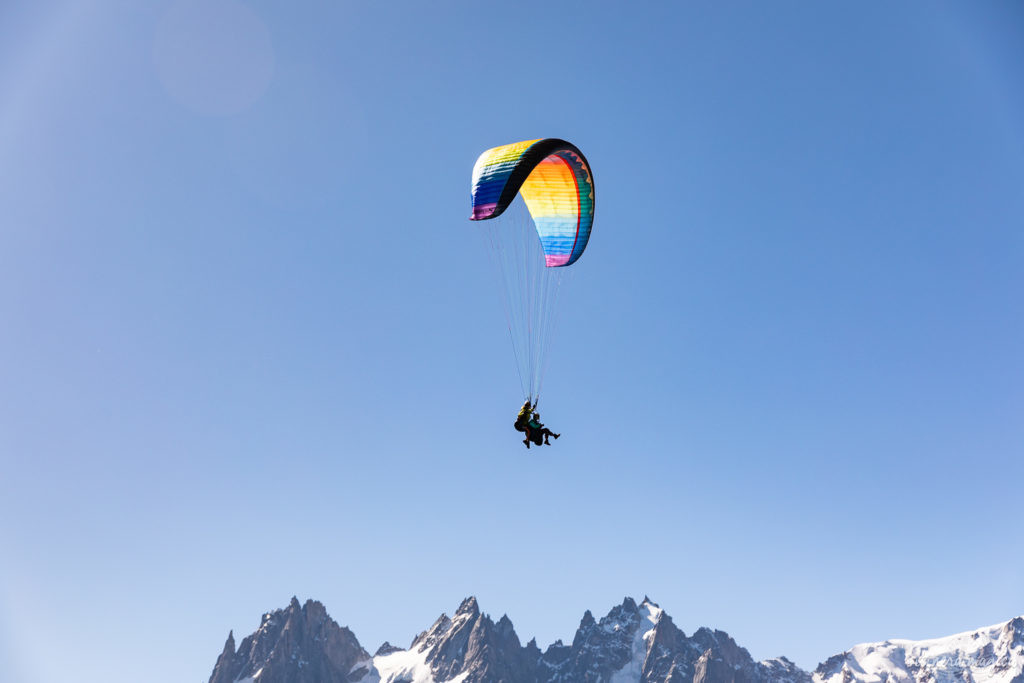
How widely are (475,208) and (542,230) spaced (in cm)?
677

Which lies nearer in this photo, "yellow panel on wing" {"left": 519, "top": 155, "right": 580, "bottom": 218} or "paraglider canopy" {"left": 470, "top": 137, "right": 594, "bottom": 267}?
"paraglider canopy" {"left": 470, "top": 137, "right": 594, "bottom": 267}

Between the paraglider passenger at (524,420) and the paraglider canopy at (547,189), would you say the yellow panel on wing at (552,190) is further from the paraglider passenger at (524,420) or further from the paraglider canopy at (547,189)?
the paraglider passenger at (524,420)

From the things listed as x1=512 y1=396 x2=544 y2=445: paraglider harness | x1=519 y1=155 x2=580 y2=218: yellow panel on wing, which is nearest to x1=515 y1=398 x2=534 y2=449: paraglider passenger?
x1=512 y1=396 x2=544 y2=445: paraglider harness

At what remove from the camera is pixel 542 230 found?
3481 cm

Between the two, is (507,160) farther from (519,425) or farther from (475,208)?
(519,425)

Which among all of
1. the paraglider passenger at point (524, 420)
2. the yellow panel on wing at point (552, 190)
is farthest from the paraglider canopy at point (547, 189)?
the paraglider passenger at point (524, 420)

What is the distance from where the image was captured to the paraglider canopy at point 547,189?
2811 cm

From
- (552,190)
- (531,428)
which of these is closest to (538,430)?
(531,428)

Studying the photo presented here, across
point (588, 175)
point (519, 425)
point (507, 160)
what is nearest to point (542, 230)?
point (588, 175)

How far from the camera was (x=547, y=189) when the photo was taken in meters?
33.7

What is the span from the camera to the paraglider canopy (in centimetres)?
2811

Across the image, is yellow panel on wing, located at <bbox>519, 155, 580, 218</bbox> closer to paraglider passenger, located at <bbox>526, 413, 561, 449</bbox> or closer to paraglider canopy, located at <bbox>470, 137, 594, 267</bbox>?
paraglider canopy, located at <bbox>470, 137, 594, 267</bbox>

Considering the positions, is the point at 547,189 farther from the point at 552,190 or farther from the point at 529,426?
the point at 529,426

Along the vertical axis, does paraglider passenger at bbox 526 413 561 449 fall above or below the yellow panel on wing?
below
